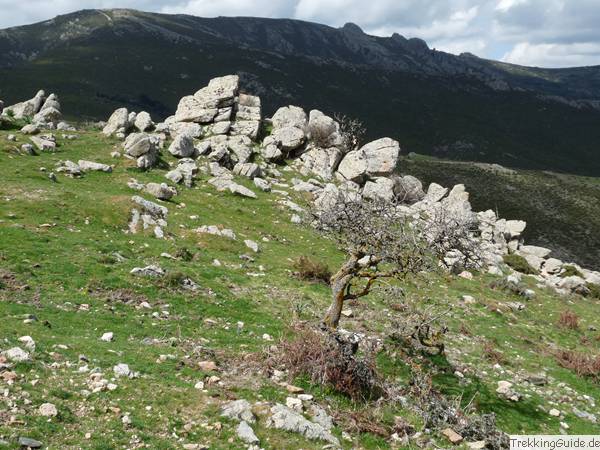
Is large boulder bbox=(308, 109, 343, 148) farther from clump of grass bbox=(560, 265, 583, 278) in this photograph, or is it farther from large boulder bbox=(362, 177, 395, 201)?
clump of grass bbox=(560, 265, 583, 278)

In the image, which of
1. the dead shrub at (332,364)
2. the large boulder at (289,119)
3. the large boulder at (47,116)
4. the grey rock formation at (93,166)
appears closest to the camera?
the dead shrub at (332,364)

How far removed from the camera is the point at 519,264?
4903 centimetres

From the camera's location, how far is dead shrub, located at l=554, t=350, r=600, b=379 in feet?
70.7

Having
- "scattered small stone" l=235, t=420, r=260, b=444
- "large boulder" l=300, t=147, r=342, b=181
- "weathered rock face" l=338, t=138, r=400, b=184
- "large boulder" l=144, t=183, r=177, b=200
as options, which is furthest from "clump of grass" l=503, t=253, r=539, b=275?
"scattered small stone" l=235, t=420, r=260, b=444

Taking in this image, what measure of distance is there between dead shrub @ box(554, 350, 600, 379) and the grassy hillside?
397mm

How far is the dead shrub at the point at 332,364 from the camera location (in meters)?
14.9

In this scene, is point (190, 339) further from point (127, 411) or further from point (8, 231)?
point (8, 231)

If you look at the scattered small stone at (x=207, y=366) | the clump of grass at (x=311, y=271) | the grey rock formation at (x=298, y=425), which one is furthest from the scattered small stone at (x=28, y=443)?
the clump of grass at (x=311, y=271)

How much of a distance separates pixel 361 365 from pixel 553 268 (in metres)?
44.4

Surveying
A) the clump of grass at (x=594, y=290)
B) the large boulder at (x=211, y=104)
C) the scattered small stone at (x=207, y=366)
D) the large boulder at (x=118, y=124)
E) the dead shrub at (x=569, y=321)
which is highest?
the large boulder at (x=211, y=104)

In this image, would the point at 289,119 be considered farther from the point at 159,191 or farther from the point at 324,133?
the point at 159,191

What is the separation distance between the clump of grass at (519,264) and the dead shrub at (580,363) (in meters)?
26.1

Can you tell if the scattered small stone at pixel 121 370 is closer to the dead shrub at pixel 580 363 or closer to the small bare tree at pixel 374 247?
the small bare tree at pixel 374 247

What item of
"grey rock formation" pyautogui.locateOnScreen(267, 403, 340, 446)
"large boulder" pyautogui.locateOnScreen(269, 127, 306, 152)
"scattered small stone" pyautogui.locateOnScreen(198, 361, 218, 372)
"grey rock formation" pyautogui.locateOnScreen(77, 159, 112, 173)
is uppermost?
"large boulder" pyautogui.locateOnScreen(269, 127, 306, 152)
